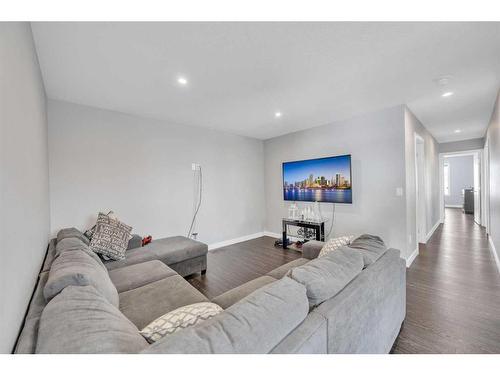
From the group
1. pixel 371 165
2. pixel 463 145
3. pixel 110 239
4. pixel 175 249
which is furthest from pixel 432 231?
pixel 110 239

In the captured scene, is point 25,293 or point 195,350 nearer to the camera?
point 195,350

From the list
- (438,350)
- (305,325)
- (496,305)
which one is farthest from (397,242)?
(305,325)

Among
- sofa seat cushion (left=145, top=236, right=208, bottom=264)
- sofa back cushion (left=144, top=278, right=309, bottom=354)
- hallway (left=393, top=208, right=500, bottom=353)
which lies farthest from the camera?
sofa seat cushion (left=145, top=236, right=208, bottom=264)

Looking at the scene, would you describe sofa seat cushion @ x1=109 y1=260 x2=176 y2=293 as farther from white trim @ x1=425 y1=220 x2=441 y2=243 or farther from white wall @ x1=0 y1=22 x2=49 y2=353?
white trim @ x1=425 y1=220 x2=441 y2=243

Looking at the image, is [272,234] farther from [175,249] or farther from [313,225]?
[175,249]

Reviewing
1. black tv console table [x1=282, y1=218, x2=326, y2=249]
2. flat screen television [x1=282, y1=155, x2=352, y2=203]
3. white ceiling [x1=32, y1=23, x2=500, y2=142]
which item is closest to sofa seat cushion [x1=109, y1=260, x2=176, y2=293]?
white ceiling [x1=32, y1=23, x2=500, y2=142]

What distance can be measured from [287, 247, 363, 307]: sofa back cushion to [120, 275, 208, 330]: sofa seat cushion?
89 cm

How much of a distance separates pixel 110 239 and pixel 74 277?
55.1 inches

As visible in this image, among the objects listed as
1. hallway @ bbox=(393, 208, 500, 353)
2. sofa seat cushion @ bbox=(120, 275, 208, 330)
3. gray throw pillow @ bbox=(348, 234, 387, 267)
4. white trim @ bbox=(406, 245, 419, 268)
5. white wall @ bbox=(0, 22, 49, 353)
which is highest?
white wall @ bbox=(0, 22, 49, 353)

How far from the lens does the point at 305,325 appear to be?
91cm

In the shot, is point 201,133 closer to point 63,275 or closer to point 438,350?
point 63,275

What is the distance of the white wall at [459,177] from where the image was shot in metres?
8.80

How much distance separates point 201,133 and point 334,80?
258cm

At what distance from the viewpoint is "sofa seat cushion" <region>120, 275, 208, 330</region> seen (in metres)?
1.45
